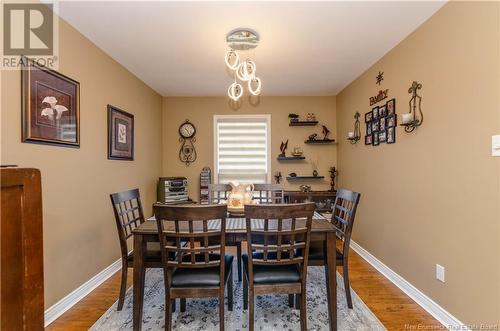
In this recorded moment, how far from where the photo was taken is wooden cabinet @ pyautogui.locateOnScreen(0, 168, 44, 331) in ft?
2.10

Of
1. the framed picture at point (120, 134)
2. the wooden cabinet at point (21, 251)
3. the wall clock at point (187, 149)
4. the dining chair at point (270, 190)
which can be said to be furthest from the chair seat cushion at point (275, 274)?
the wall clock at point (187, 149)

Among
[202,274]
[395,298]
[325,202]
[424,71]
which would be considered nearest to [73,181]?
[202,274]

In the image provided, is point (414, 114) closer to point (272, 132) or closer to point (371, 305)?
point (371, 305)

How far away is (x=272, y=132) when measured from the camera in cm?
471

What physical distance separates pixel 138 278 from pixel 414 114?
2770 millimetres

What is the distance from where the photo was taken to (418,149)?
2.37 meters

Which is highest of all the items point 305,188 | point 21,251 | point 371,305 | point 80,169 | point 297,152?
point 297,152

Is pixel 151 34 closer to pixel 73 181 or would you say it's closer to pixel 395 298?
pixel 73 181

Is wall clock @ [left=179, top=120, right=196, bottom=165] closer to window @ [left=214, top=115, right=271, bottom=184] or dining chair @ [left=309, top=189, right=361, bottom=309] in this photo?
window @ [left=214, top=115, right=271, bottom=184]

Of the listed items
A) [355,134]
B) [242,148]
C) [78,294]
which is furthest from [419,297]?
[242,148]

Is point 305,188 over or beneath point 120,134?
beneath

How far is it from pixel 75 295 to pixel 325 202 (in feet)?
12.3

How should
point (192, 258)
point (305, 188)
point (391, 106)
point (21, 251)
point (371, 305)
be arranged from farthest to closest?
1. point (305, 188)
2. point (391, 106)
3. point (371, 305)
4. point (192, 258)
5. point (21, 251)

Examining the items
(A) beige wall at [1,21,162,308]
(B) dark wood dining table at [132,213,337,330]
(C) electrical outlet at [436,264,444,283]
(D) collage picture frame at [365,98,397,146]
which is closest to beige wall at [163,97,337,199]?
(A) beige wall at [1,21,162,308]
